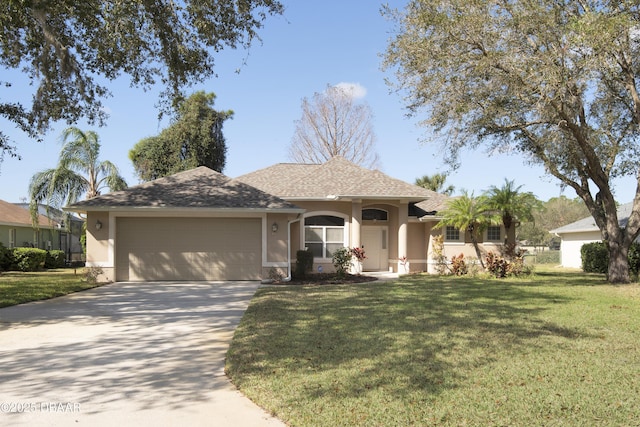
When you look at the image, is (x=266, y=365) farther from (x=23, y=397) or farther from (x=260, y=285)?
(x=260, y=285)

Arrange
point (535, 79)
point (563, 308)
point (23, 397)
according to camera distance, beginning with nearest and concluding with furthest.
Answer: point (23, 397) → point (563, 308) → point (535, 79)

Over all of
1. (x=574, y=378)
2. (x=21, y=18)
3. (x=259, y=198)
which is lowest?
(x=574, y=378)

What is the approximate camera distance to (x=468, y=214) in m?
19.5

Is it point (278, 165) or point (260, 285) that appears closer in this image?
point (260, 285)

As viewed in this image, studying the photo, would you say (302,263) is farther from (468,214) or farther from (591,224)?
(591,224)

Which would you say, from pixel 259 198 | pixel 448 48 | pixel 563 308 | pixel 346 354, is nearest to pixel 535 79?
pixel 448 48

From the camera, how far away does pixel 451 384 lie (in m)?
5.49

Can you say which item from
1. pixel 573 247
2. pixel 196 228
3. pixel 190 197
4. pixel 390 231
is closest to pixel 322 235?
pixel 390 231

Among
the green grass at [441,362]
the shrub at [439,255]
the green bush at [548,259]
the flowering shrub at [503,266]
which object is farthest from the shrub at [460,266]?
the green bush at [548,259]

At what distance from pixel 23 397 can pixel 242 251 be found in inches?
478

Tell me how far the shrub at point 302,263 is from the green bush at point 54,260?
15.6 meters

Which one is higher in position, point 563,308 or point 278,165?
point 278,165

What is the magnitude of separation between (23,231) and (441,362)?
29056 mm

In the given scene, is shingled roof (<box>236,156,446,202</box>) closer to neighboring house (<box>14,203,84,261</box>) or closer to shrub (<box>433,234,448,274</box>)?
shrub (<box>433,234,448,274</box>)
